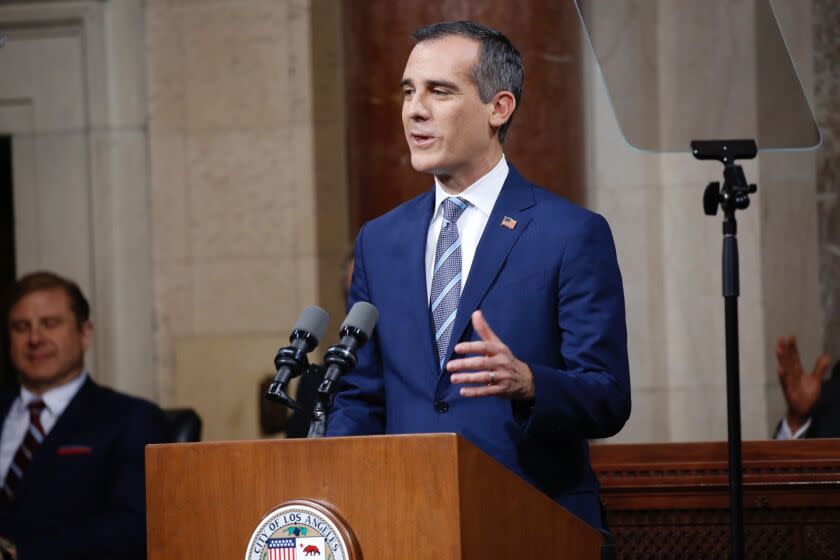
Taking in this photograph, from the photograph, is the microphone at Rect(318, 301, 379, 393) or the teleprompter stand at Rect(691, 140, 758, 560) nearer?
the microphone at Rect(318, 301, 379, 393)

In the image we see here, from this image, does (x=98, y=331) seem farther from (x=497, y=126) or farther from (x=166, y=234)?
(x=497, y=126)

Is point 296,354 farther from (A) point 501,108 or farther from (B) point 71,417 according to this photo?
(B) point 71,417

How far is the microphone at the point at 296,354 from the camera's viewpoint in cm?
254

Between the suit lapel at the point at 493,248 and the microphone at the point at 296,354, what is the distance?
35 centimetres

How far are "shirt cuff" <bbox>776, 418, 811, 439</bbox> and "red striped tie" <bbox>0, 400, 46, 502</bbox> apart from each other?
261 centimetres

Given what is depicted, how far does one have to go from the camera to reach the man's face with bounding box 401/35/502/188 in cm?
298

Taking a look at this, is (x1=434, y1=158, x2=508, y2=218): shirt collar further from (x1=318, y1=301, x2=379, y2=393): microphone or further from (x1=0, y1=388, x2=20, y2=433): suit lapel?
(x1=0, y1=388, x2=20, y2=433): suit lapel

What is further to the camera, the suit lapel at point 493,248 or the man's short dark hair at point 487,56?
the man's short dark hair at point 487,56

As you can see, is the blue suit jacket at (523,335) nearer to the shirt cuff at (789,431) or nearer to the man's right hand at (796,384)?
the shirt cuff at (789,431)

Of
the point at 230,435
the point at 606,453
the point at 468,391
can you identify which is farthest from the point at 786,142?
the point at 230,435

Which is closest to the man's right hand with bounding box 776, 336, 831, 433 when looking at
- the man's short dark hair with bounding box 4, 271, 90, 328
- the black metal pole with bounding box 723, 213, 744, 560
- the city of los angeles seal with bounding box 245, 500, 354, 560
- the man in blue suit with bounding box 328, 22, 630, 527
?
the black metal pole with bounding box 723, 213, 744, 560

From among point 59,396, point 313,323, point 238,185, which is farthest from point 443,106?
point 238,185

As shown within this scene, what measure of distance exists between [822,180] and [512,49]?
3.16 meters

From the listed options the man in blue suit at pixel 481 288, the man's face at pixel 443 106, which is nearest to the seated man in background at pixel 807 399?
the man in blue suit at pixel 481 288
